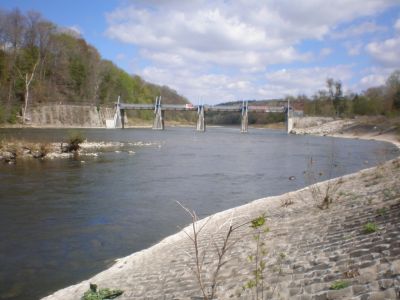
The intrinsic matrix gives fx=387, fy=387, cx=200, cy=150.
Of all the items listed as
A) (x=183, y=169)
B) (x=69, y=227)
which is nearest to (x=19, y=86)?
(x=183, y=169)

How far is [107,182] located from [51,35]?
9803cm

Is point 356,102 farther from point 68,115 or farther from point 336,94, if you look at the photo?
point 68,115

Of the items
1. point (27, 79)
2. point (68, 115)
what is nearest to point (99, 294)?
point (27, 79)

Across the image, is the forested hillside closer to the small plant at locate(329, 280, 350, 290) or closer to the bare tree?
the bare tree

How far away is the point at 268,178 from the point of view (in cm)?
2691

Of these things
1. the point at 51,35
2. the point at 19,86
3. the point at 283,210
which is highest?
the point at 51,35

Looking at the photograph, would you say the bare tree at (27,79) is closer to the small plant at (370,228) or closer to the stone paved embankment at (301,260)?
the stone paved embankment at (301,260)

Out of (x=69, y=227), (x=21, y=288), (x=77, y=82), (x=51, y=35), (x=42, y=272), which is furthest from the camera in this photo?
(x=77, y=82)

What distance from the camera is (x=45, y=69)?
109 m

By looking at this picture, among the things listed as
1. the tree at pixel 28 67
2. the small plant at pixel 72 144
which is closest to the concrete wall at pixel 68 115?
the tree at pixel 28 67

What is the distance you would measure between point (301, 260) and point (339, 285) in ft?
5.71

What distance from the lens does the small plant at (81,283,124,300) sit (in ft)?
25.6

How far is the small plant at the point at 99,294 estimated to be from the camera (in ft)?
25.6

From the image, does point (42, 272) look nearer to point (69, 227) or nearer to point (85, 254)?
point (85, 254)
